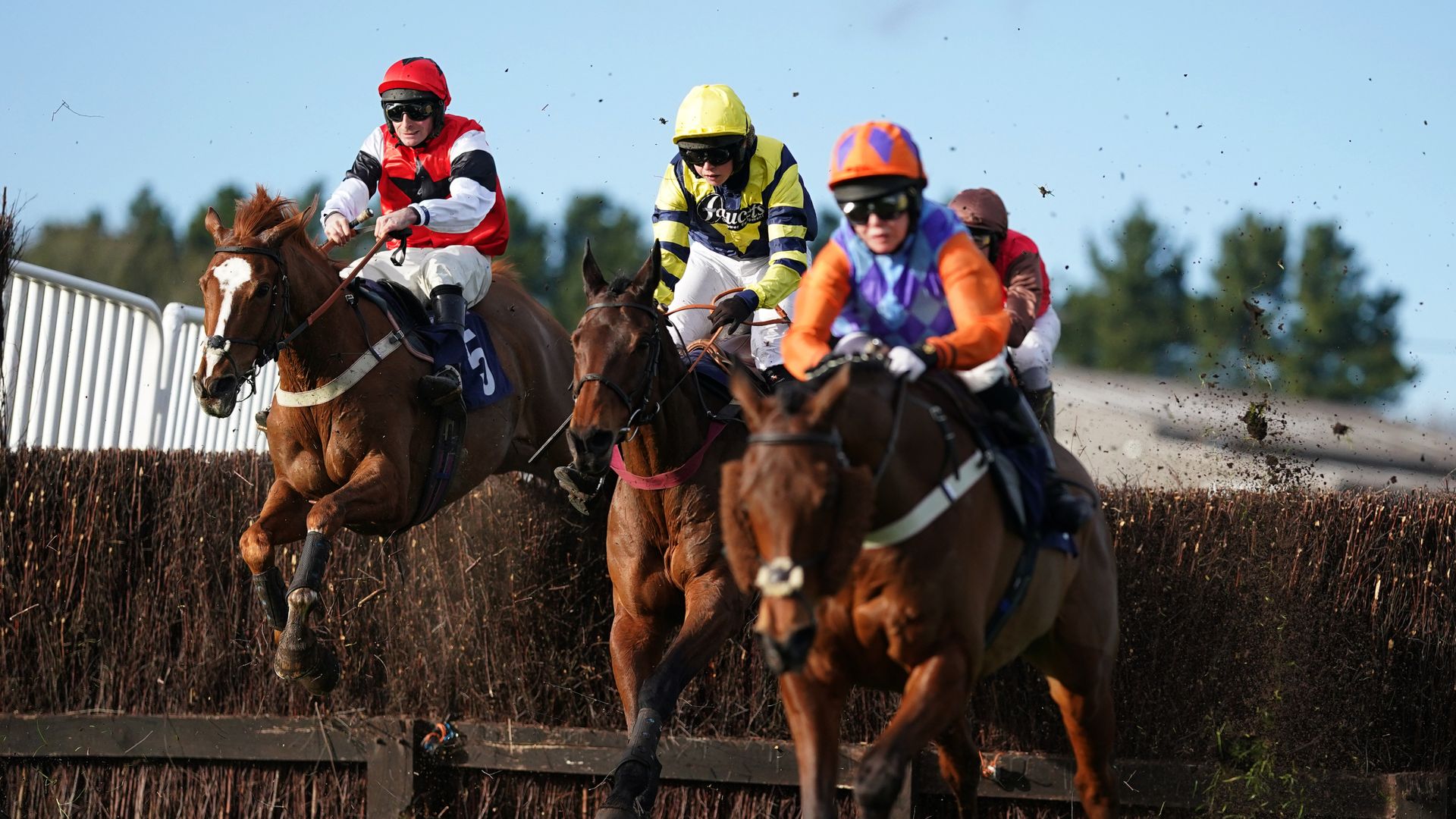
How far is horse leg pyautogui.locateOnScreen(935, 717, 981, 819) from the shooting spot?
6602 millimetres

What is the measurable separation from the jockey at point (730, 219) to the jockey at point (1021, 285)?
970 millimetres

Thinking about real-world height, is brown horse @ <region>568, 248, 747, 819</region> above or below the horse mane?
below

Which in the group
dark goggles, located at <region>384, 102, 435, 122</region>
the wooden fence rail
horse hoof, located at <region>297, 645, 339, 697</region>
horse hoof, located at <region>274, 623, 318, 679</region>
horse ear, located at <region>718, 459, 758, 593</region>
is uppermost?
dark goggles, located at <region>384, 102, 435, 122</region>

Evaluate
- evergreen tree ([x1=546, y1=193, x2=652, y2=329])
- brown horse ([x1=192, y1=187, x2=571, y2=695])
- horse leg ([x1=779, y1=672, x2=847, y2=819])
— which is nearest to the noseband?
brown horse ([x1=192, y1=187, x2=571, y2=695])

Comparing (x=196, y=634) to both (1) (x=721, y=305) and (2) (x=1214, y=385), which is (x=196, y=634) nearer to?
(1) (x=721, y=305)

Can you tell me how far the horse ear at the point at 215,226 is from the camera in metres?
7.50

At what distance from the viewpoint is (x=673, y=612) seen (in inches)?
288

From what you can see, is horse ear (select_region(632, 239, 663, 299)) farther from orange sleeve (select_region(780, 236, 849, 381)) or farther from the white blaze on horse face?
the white blaze on horse face

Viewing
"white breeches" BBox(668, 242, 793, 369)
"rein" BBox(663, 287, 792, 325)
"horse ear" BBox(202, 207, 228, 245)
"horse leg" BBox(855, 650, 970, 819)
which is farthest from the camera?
"white breeches" BBox(668, 242, 793, 369)

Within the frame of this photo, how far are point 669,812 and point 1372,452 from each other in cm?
2698

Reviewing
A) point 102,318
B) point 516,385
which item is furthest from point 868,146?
point 102,318

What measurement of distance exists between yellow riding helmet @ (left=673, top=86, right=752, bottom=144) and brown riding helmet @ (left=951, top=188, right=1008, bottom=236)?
1.16 m

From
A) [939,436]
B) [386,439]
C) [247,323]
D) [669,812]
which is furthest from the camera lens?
[669,812]

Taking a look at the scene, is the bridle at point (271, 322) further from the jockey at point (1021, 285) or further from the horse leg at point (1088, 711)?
the horse leg at point (1088, 711)
